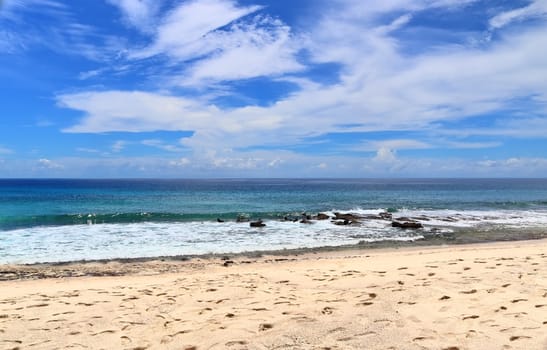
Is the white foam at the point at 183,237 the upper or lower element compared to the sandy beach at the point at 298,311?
lower

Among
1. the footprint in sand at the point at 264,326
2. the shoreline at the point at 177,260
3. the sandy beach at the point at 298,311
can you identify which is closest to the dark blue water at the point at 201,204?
the shoreline at the point at 177,260

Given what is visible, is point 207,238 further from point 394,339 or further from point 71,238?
point 394,339

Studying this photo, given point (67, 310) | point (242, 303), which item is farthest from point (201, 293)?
point (67, 310)

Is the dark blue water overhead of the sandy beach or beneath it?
beneath

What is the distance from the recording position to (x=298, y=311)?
595cm

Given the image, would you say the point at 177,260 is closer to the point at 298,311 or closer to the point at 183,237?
the point at 183,237

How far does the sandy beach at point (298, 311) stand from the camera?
15.7ft

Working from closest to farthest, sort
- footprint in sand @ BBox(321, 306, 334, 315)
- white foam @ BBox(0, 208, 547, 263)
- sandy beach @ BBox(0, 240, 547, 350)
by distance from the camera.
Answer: sandy beach @ BBox(0, 240, 547, 350) → footprint in sand @ BBox(321, 306, 334, 315) → white foam @ BBox(0, 208, 547, 263)

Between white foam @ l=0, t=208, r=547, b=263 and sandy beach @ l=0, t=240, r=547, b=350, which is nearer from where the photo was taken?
sandy beach @ l=0, t=240, r=547, b=350

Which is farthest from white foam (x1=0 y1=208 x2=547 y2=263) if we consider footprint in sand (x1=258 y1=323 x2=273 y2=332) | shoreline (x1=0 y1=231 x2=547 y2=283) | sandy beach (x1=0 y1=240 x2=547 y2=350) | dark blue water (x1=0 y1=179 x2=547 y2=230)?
footprint in sand (x1=258 y1=323 x2=273 y2=332)

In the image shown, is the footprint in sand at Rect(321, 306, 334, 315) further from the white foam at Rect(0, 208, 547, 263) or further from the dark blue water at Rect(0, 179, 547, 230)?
the dark blue water at Rect(0, 179, 547, 230)

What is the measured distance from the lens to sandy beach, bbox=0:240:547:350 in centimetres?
480

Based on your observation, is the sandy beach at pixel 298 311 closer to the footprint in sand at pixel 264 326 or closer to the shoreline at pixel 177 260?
the footprint in sand at pixel 264 326

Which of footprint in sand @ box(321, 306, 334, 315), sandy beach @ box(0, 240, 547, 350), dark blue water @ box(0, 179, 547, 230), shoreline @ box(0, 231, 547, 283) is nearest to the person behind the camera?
sandy beach @ box(0, 240, 547, 350)
